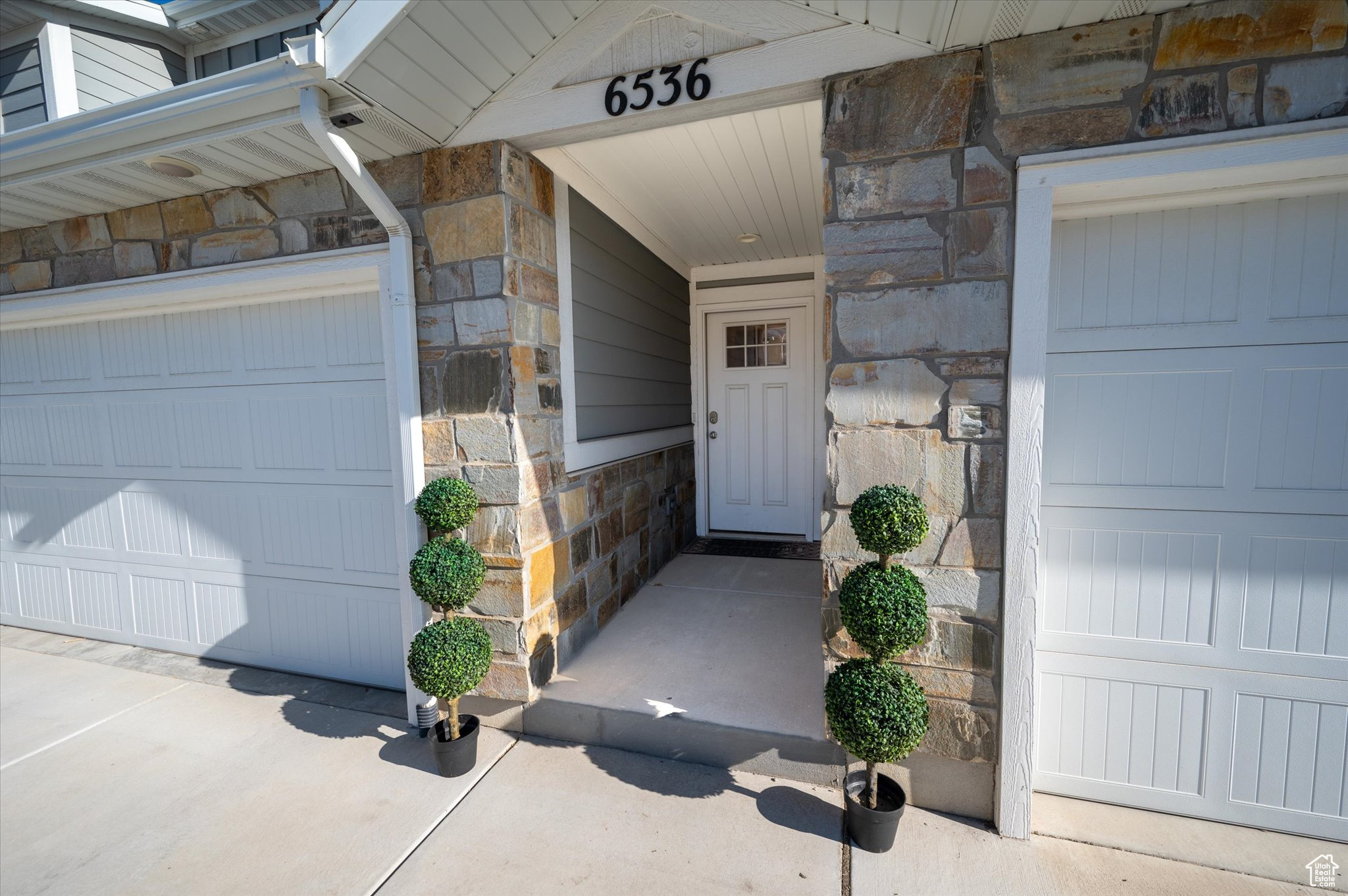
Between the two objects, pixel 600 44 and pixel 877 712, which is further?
pixel 600 44

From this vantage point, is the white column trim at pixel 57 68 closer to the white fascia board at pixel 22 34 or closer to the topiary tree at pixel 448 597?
the white fascia board at pixel 22 34

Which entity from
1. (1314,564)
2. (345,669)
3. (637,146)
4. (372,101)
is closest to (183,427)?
(345,669)

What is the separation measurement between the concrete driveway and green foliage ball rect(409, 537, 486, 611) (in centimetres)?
68

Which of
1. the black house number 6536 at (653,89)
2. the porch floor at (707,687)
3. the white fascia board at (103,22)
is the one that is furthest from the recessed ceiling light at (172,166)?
the porch floor at (707,687)

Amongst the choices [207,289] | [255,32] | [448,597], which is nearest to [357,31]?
[207,289]

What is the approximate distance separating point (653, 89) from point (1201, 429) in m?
2.03

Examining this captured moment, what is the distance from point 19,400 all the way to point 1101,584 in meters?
5.75

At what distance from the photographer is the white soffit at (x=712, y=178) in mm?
2172

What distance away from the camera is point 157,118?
1.95 m

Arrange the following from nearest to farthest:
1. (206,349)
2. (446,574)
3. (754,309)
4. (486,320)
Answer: (446,574), (486,320), (206,349), (754,309)

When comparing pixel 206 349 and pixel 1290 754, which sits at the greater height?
pixel 206 349

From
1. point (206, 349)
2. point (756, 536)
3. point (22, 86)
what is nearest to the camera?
point (206, 349)

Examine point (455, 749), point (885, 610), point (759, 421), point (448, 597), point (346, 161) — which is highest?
point (346, 161)

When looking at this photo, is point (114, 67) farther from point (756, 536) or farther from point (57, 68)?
point (756, 536)
